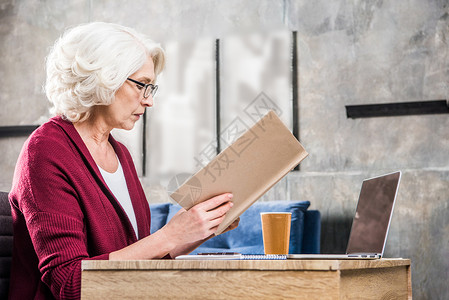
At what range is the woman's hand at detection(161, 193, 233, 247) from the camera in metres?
1.28

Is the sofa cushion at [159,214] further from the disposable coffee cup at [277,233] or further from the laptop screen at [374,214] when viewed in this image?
the disposable coffee cup at [277,233]

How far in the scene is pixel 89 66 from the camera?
1679 mm

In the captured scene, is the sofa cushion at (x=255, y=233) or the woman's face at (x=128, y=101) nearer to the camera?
the woman's face at (x=128, y=101)

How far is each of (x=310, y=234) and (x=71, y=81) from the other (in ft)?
5.40

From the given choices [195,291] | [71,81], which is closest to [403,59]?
[71,81]

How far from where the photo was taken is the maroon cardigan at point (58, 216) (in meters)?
1.33

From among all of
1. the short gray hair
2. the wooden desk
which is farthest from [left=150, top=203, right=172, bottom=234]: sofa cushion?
the wooden desk

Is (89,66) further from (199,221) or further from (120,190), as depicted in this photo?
(199,221)

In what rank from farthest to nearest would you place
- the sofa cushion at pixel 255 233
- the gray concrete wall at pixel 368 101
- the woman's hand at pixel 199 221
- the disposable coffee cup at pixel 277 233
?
the gray concrete wall at pixel 368 101, the sofa cushion at pixel 255 233, the disposable coffee cup at pixel 277 233, the woman's hand at pixel 199 221

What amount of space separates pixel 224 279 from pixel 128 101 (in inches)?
35.1

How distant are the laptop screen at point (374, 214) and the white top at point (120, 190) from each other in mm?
896

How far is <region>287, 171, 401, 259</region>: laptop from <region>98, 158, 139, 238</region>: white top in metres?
0.89

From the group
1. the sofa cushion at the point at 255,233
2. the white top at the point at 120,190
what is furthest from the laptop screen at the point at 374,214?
the white top at the point at 120,190

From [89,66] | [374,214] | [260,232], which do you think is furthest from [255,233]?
[89,66]
